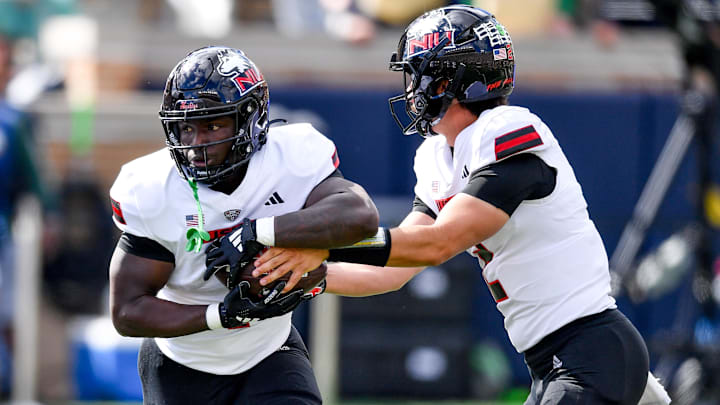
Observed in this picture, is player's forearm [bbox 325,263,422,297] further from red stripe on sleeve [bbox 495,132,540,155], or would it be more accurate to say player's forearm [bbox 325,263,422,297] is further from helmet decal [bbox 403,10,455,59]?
helmet decal [bbox 403,10,455,59]

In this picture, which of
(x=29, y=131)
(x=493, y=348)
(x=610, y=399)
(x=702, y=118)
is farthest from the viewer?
(x=493, y=348)

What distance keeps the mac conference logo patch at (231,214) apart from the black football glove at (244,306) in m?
0.27

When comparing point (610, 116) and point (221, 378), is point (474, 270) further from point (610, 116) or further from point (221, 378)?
point (221, 378)

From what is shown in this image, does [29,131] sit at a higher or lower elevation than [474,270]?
higher

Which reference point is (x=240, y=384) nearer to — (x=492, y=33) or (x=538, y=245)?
(x=538, y=245)

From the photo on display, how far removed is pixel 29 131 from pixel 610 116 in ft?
13.9

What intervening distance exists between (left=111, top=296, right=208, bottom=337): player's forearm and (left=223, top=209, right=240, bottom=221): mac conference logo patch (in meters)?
0.31

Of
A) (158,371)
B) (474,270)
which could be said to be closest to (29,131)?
(474,270)

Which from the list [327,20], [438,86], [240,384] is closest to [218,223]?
[240,384]

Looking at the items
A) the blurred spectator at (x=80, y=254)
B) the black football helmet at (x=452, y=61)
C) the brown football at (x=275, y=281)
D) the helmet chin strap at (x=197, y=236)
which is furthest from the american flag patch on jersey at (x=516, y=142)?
the blurred spectator at (x=80, y=254)

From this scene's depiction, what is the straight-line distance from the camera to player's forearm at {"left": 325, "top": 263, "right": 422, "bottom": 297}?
153 inches

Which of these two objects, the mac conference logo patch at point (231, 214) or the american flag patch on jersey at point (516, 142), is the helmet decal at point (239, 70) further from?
the american flag patch on jersey at point (516, 142)

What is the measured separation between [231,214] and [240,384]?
605 mm

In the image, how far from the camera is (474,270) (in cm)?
773
